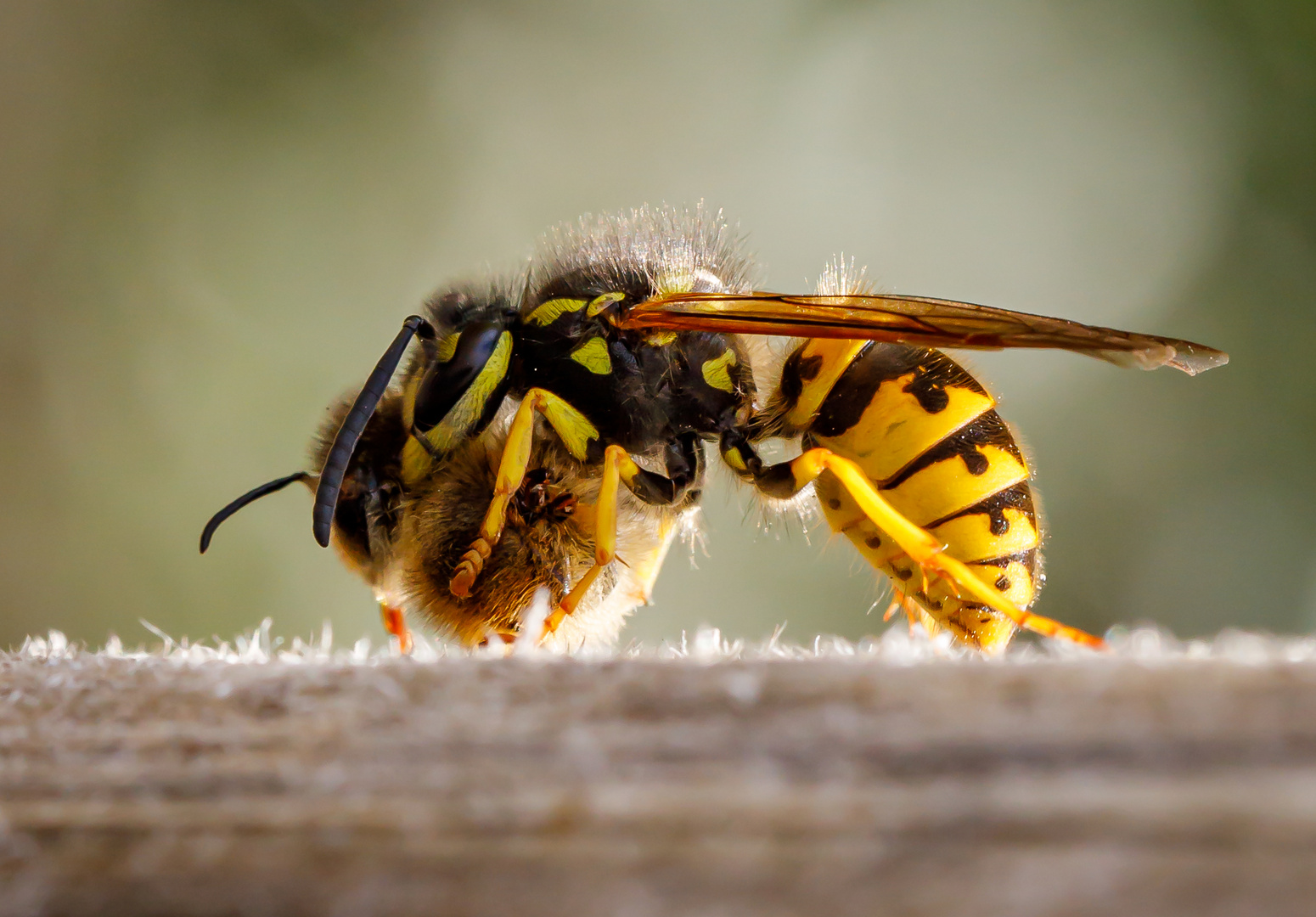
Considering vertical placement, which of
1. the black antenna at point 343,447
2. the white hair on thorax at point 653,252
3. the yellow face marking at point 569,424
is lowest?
the black antenna at point 343,447

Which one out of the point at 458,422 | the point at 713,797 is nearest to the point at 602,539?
the point at 458,422

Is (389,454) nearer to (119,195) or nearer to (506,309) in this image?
(506,309)

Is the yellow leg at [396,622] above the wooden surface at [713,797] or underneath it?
underneath

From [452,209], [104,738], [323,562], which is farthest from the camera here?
[452,209]

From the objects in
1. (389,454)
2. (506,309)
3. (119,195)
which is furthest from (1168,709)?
(119,195)

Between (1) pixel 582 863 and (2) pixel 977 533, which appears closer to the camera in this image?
(1) pixel 582 863

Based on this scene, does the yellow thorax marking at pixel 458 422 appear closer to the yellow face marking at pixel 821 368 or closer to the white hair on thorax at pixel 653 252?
the white hair on thorax at pixel 653 252

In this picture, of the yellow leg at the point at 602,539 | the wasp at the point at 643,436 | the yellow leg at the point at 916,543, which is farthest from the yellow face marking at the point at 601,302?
the yellow leg at the point at 916,543
